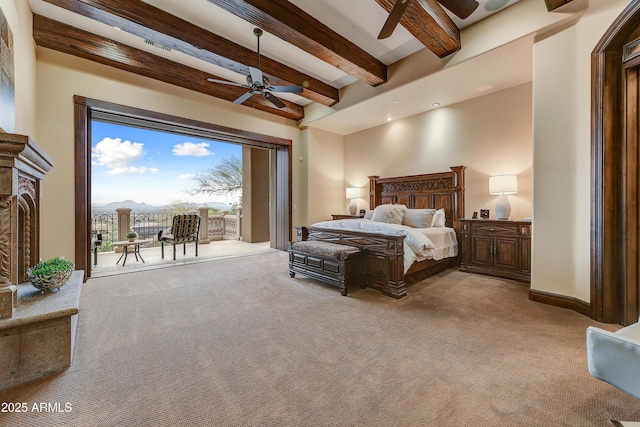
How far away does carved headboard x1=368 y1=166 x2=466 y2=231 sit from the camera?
486cm

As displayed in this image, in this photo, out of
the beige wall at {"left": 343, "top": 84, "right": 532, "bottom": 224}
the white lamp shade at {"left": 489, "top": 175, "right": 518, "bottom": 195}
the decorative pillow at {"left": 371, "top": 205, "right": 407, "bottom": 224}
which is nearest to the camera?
the white lamp shade at {"left": 489, "top": 175, "right": 518, "bottom": 195}

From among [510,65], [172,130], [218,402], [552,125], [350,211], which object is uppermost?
[510,65]

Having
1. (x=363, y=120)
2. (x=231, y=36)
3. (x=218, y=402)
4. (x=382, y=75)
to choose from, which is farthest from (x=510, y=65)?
(x=218, y=402)

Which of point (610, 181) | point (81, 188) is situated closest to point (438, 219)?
point (610, 181)

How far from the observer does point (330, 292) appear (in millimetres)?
3318

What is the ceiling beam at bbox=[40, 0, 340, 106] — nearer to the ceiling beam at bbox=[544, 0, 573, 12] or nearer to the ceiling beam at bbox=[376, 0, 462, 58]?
the ceiling beam at bbox=[376, 0, 462, 58]

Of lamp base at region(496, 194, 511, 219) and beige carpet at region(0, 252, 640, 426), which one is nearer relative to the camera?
beige carpet at region(0, 252, 640, 426)

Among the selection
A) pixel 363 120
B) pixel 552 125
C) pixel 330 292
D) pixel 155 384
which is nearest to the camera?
pixel 155 384

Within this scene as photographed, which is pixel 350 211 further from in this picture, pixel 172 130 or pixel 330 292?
pixel 172 130

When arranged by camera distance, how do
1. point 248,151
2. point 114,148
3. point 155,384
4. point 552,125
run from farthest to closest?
1. point 114,148
2. point 248,151
3. point 552,125
4. point 155,384

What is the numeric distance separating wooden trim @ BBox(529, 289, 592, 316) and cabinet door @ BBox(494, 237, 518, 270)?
908 mm

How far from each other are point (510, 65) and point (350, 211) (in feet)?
13.4

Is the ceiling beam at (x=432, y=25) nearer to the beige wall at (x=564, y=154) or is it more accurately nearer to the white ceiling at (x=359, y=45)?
the white ceiling at (x=359, y=45)

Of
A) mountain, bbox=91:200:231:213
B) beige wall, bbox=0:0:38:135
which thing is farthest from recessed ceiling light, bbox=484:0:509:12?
mountain, bbox=91:200:231:213
